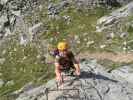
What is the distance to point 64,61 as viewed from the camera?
752 inches

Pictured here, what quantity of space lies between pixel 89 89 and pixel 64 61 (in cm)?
183

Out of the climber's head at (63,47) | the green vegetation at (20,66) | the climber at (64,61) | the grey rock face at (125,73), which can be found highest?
the climber's head at (63,47)

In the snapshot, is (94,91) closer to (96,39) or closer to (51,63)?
(51,63)

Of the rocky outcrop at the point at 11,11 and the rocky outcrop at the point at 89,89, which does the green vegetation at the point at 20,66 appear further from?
the rocky outcrop at the point at 89,89

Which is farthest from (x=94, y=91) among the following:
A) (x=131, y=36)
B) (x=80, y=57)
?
(x=131, y=36)

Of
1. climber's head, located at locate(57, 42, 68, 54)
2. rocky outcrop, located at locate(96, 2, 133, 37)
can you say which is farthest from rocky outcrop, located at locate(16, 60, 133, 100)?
rocky outcrop, located at locate(96, 2, 133, 37)

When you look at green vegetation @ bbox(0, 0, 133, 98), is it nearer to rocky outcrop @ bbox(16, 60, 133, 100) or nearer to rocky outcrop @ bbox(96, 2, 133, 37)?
rocky outcrop @ bbox(96, 2, 133, 37)

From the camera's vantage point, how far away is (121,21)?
1321 inches

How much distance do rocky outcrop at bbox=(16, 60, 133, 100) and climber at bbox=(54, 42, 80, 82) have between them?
0.50 meters

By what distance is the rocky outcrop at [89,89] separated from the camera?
17.4 m

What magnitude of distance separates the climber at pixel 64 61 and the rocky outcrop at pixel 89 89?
0.50 m

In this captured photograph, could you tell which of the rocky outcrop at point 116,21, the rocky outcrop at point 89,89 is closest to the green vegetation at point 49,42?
the rocky outcrop at point 116,21

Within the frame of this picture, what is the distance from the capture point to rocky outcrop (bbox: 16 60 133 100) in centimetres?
1738

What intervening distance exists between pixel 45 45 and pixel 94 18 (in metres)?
5.45
